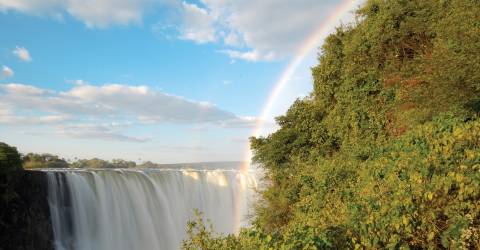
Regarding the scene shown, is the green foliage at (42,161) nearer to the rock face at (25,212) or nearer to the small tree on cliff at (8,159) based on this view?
the rock face at (25,212)

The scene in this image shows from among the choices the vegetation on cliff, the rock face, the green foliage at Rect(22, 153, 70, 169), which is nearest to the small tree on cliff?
the rock face

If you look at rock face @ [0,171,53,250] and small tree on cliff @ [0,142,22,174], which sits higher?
small tree on cliff @ [0,142,22,174]

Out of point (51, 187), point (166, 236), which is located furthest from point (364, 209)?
point (166, 236)

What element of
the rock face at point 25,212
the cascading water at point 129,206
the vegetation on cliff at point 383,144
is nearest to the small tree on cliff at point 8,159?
the rock face at point 25,212

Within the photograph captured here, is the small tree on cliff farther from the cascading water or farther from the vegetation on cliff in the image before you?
the vegetation on cliff

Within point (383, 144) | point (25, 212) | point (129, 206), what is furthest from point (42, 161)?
point (383, 144)

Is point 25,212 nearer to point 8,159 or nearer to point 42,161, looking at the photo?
point 8,159
